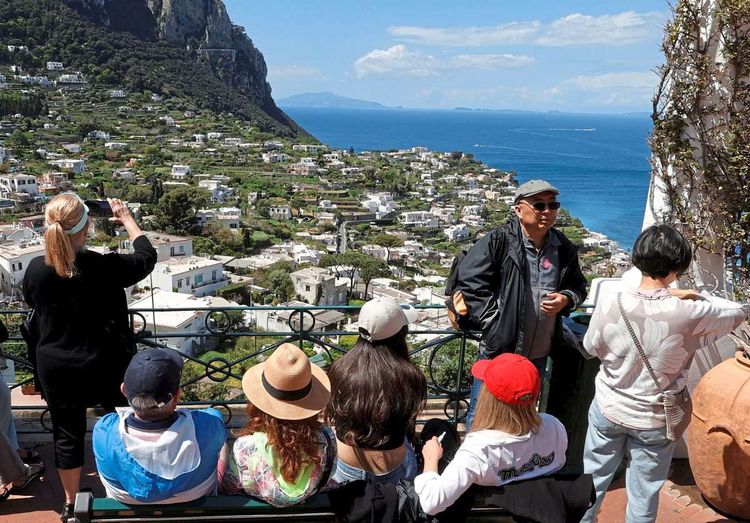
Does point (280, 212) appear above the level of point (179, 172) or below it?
below

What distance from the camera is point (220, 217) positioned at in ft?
184

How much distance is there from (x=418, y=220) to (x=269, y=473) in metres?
67.8

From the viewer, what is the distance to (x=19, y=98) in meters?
83.6

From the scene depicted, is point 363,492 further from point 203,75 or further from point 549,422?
point 203,75

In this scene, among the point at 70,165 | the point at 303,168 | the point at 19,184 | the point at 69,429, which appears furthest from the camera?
the point at 303,168

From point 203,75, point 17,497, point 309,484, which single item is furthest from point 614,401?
point 203,75

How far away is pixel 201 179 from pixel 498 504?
74.2m

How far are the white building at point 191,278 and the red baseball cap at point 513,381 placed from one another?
128 feet

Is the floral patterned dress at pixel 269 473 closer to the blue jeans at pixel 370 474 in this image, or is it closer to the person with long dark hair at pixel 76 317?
the blue jeans at pixel 370 474

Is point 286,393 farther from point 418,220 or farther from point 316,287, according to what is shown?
point 418,220

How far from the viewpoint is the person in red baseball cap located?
5.58ft

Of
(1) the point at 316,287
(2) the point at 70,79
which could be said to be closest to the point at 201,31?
(2) the point at 70,79

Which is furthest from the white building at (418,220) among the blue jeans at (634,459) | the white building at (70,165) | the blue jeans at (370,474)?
the blue jeans at (370,474)

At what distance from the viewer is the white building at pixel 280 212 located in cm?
6381
